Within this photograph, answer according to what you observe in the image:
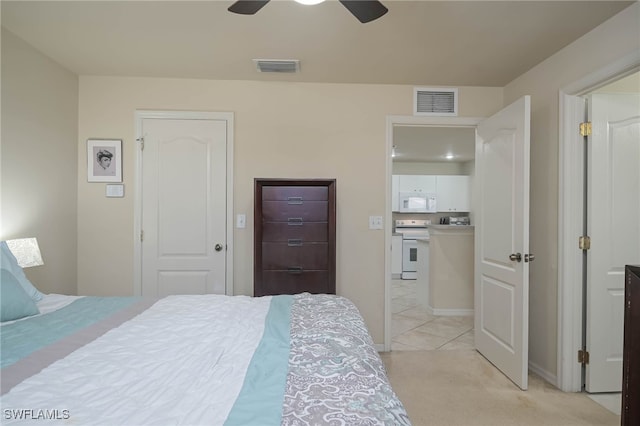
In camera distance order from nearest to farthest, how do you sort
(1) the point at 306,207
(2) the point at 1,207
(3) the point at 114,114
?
(2) the point at 1,207 → (1) the point at 306,207 → (3) the point at 114,114

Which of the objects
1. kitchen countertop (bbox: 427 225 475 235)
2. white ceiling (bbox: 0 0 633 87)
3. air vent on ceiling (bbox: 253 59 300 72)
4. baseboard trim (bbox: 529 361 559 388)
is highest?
white ceiling (bbox: 0 0 633 87)

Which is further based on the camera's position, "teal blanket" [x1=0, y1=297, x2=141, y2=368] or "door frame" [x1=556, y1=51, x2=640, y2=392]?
"door frame" [x1=556, y1=51, x2=640, y2=392]

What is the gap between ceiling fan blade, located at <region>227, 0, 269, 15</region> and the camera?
145cm

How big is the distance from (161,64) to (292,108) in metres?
1.14

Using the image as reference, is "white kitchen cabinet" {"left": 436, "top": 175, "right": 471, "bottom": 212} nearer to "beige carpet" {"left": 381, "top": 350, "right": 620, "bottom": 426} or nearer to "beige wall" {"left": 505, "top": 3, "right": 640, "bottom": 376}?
"beige wall" {"left": 505, "top": 3, "right": 640, "bottom": 376}

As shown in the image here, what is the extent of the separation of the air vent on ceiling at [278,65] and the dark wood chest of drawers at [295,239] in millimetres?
955

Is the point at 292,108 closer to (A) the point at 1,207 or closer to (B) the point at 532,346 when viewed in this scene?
(A) the point at 1,207

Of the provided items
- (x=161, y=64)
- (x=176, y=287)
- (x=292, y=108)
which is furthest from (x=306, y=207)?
(x=161, y=64)

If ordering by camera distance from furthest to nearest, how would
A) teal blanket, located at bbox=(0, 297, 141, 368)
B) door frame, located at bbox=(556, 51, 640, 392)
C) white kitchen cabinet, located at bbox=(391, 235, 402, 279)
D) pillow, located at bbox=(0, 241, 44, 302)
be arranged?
white kitchen cabinet, located at bbox=(391, 235, 402, 279)
door frame, located at bbox=(556, 51, 640, 392)
pillow, located at bbox=(0, 241, 44, 302)
teal blanket, located at bbox=(0, 297, 141, 368)

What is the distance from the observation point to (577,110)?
233cm

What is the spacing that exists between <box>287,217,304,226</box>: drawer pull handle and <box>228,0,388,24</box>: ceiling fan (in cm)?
150

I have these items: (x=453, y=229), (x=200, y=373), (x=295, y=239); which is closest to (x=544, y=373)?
(x=453, y=229)

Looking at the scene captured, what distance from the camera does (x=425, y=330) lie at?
3.62 meters

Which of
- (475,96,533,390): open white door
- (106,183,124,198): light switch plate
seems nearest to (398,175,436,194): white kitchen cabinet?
(475,96,533,390): open white door
